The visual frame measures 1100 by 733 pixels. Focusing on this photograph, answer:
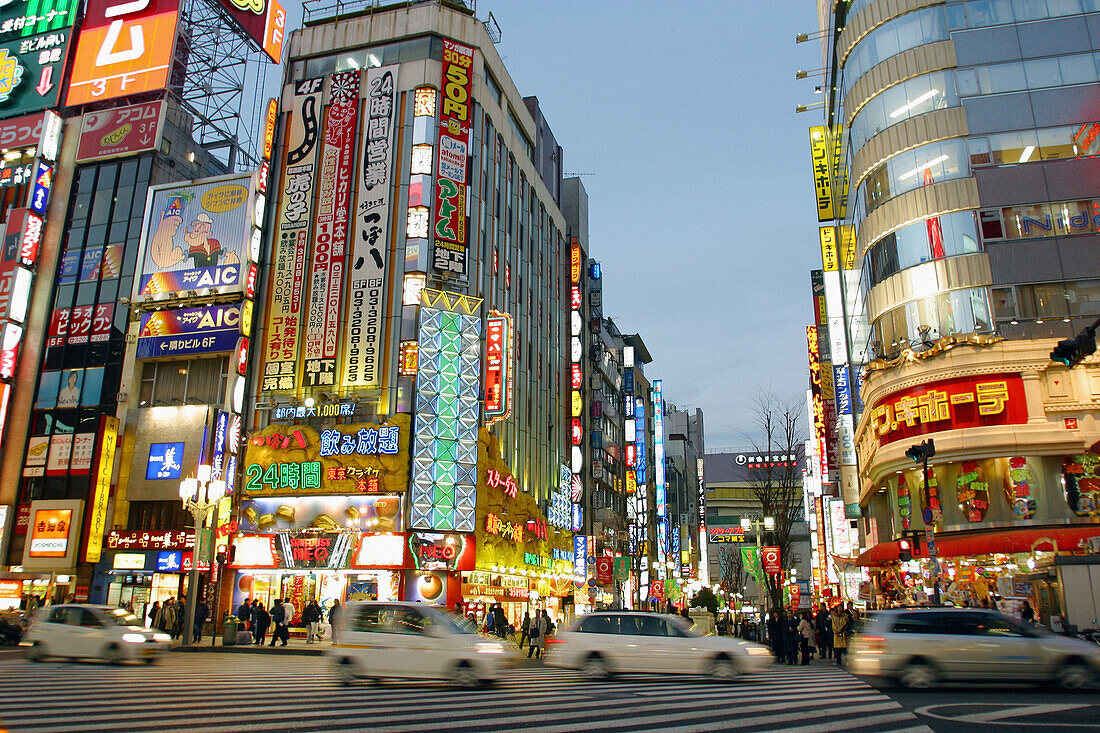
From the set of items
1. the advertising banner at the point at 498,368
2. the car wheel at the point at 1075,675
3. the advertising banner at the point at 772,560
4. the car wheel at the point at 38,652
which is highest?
the advertising banner at the point at 498,368

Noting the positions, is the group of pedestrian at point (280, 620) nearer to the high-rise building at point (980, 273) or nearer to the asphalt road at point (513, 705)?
the asphalt road at point (513, 705)

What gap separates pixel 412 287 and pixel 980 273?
23298 millimetres

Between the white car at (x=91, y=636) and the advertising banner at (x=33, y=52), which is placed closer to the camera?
the white car at (x=91, y=636)

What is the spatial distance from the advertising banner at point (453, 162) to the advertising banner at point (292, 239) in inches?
258

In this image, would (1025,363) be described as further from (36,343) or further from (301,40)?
(36,343)

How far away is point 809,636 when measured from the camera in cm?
2702

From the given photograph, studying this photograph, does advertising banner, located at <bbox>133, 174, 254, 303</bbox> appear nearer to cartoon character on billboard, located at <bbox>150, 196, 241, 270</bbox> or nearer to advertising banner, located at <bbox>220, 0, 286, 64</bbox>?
cartoon character on billboard, located at <bbox>150, 196, 241, 270</bbox>

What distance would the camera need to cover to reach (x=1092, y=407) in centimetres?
2916

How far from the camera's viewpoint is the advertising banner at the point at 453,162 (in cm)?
3959

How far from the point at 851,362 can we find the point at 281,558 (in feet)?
102

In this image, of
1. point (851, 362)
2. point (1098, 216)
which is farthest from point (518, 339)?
point (1098, 216)

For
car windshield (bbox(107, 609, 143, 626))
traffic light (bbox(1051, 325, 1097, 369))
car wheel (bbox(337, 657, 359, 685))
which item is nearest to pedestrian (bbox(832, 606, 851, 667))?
traffic light (bbox(1051, 325, 1097, 369))

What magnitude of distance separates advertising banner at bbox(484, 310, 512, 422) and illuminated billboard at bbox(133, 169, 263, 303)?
12.0m

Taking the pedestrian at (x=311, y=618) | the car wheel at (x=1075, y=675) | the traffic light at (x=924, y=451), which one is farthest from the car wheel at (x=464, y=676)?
the pedestrian at (x=311, y=618)
